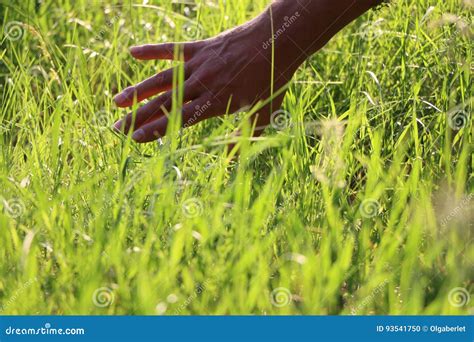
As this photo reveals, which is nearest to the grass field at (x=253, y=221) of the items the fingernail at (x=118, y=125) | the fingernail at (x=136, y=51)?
the fingernail at (x=118, y=125)

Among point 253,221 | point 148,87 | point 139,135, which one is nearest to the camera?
point 253,221

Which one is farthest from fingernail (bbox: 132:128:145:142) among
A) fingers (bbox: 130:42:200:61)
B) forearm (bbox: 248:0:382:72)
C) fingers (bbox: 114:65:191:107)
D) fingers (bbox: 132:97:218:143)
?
forearm (bbox: 248:0:382:72)

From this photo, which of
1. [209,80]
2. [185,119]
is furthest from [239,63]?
[185,119]

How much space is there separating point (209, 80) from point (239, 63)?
0.10 metres

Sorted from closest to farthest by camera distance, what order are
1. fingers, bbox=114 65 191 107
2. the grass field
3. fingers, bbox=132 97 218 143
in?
the grass field < fingers, bbox=132 97 218 143 < fingers, bbox=114 65 191 107

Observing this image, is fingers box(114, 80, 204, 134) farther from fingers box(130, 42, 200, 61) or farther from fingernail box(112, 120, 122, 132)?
fingers box(130, 42, 200, 61)

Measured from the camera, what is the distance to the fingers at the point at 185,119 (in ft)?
7.86

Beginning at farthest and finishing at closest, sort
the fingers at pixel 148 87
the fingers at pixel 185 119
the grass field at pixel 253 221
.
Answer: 1. the fingers at pixel 148 87
2. the fingers at pixel 185 119
3. the grass field at pixel 253 221

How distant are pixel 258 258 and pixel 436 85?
1275mm

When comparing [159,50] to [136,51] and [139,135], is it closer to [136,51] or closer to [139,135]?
[136,51]

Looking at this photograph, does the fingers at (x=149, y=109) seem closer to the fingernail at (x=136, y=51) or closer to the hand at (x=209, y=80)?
the hand at (x=209, y=80)

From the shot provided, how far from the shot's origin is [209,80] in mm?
2494

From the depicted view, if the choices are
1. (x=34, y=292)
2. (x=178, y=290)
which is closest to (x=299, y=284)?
(x=178, y=290)

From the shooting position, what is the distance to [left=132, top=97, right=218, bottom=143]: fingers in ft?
7.86
